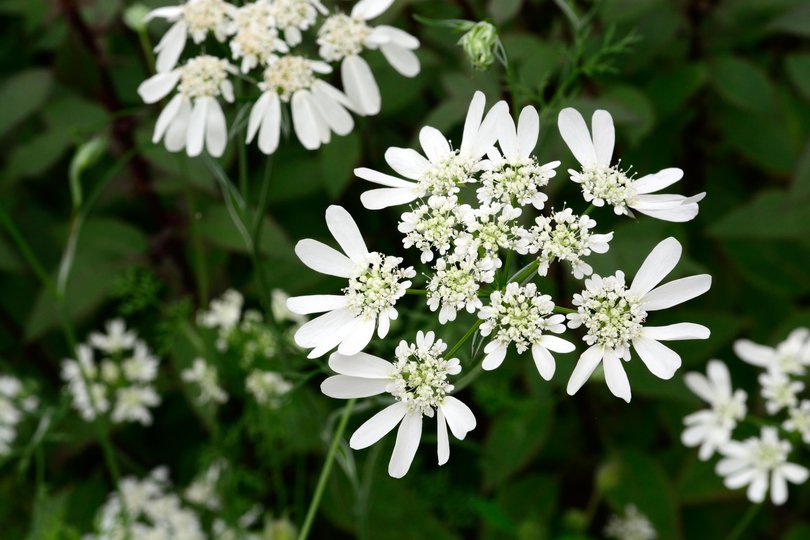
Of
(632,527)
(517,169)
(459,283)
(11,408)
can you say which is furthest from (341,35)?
(632,527)

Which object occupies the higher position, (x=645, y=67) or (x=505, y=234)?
(x=505, y=234)

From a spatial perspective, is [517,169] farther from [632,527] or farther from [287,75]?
[632,527]

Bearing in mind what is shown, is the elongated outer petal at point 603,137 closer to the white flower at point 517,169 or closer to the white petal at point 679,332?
the white flower at point 517,169

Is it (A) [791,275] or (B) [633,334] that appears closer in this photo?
(B) [633,334]

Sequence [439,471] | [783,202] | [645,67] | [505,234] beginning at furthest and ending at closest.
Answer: [645,67] < [439,471] < [783,202] < [505,234]

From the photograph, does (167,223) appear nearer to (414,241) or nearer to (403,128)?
(403,128)

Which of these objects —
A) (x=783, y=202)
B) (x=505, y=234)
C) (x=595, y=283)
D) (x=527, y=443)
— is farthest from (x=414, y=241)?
(x=783, y=202)

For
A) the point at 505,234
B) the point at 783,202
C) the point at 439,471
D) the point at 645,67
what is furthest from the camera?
the point at 645,67
